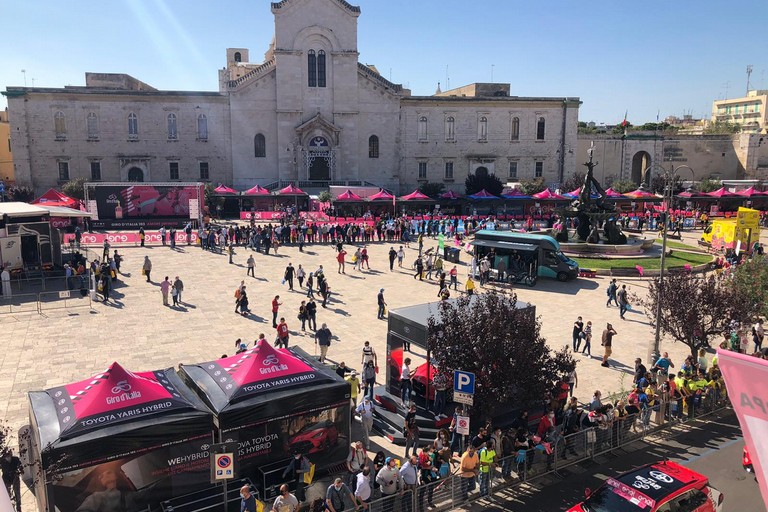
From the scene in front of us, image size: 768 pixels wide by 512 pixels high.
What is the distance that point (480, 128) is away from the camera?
193 ft

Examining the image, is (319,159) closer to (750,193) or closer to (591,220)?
(591,220)

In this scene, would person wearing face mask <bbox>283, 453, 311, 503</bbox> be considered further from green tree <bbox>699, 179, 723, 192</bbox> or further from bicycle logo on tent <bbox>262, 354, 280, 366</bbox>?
green tree <bbox>699, 179, 723, 192</bbox>

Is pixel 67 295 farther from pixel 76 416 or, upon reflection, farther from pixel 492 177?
pixel 492 177

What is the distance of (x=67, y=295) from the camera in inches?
938

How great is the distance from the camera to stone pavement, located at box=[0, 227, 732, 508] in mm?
16516

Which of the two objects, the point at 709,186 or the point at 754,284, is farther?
the point at 709,186

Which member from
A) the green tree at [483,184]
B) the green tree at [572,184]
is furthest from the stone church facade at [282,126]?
the green tree at [572,184]

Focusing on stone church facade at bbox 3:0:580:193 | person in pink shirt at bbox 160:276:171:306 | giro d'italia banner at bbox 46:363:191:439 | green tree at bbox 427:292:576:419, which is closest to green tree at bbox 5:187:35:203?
stone church facade at bbox 3:0:580:193

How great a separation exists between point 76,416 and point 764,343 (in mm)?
20329

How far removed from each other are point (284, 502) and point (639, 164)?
2831 inches

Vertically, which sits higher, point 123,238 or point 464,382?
point 123,238

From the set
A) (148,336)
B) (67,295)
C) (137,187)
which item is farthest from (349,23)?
(148,336)

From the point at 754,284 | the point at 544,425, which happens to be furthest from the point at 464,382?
the point at 754,284

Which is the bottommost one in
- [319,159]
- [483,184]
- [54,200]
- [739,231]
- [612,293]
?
[612,293]
